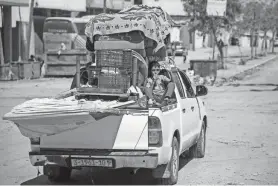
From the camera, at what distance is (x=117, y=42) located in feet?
33.2

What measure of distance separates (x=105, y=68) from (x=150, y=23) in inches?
48.4

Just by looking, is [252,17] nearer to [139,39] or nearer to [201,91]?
[201,91]

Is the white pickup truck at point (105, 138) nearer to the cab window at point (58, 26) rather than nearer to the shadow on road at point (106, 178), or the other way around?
the shadow on road at point (106, 178)

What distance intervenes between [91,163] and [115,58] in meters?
2.27

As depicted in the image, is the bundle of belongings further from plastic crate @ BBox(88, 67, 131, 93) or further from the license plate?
the license plate

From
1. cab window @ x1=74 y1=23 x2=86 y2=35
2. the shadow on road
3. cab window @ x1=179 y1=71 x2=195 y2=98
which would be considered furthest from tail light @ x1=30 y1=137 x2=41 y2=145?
cab window @ x1=74 y1=23 x2=86 y2=35

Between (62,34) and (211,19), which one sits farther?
(62,34)

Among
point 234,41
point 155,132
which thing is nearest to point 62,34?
point 155,132

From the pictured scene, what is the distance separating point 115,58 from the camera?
30.5 ft

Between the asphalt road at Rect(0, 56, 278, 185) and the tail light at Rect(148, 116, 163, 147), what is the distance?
1.17 m

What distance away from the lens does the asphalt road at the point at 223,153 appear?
8.70m

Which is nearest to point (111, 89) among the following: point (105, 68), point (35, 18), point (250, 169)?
point (105, 68)

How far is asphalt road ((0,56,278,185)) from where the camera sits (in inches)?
343

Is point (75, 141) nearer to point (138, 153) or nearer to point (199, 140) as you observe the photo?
point (138, 153)
